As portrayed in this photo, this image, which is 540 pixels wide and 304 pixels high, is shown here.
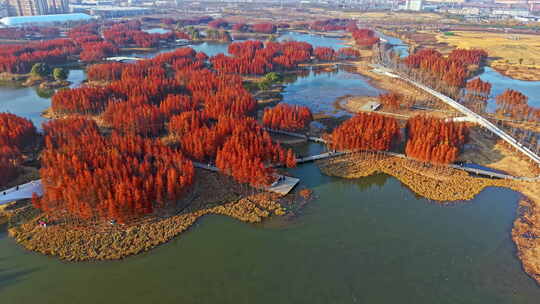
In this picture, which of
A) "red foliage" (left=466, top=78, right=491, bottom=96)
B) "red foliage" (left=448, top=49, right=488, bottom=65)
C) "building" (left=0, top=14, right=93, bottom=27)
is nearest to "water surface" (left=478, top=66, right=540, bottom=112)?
"red foliage" (left=466, top=78, right=491, bottom=96)

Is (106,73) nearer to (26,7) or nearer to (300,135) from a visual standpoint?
(300,135)

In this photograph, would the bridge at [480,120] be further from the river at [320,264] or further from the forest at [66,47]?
the forest at [66,47]

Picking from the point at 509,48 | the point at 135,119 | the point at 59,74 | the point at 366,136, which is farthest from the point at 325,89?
the point at 509,48

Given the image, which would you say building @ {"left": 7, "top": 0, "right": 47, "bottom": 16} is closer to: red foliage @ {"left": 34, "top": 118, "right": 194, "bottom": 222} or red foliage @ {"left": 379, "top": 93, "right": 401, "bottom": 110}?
red foliage @ {"left": 34, "top": 118, "right": 194, "bottom": 222}

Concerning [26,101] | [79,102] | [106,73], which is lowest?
[26,101]

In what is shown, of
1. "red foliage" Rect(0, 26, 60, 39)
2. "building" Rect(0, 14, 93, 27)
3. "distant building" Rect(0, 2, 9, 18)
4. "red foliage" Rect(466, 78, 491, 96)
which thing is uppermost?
"distant building" Rect(0, 2, 9, 18)
